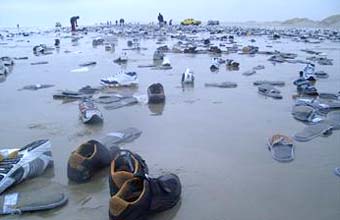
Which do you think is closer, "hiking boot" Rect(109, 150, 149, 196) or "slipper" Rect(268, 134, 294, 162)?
"hiking boot" Rect(109, 150, 149, 196)

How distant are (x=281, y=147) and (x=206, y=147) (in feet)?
3.94

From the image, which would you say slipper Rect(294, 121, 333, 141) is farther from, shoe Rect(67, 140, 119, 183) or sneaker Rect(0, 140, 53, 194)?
sneaker Rect(0, 140, 53, 194)

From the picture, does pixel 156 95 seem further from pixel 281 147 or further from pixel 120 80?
pixel 281 147

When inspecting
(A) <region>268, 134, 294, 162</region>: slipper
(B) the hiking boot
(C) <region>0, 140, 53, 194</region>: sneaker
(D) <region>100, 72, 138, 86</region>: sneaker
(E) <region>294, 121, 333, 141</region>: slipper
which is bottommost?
(D) <region>100, 72, 138, 86</region>: sneaker

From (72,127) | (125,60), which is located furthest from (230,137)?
(125,60)

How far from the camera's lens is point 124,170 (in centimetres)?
509

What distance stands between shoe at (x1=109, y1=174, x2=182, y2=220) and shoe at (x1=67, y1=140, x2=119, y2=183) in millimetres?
1189

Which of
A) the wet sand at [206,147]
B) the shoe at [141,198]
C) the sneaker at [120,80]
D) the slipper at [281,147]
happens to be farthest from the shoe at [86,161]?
the sneaker at [120,80]

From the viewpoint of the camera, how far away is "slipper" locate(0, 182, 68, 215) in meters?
4.92

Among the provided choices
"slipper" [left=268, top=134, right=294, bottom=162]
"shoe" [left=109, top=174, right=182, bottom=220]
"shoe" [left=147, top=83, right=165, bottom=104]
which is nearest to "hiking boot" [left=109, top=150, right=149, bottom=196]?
"shoe" [left=109, top=174, right=182, bottom=220]

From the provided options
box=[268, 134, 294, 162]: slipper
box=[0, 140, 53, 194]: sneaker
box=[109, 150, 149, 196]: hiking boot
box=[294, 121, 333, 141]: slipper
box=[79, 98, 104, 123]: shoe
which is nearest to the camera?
box=[109, 150, 149, 196]: hiking boot

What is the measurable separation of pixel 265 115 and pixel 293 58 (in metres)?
11.9

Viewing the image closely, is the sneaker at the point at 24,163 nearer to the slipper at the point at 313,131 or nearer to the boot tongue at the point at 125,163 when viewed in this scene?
the boot tongue at the point at 125,163

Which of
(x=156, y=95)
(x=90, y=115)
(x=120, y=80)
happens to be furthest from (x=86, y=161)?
(x=120, y=80)
